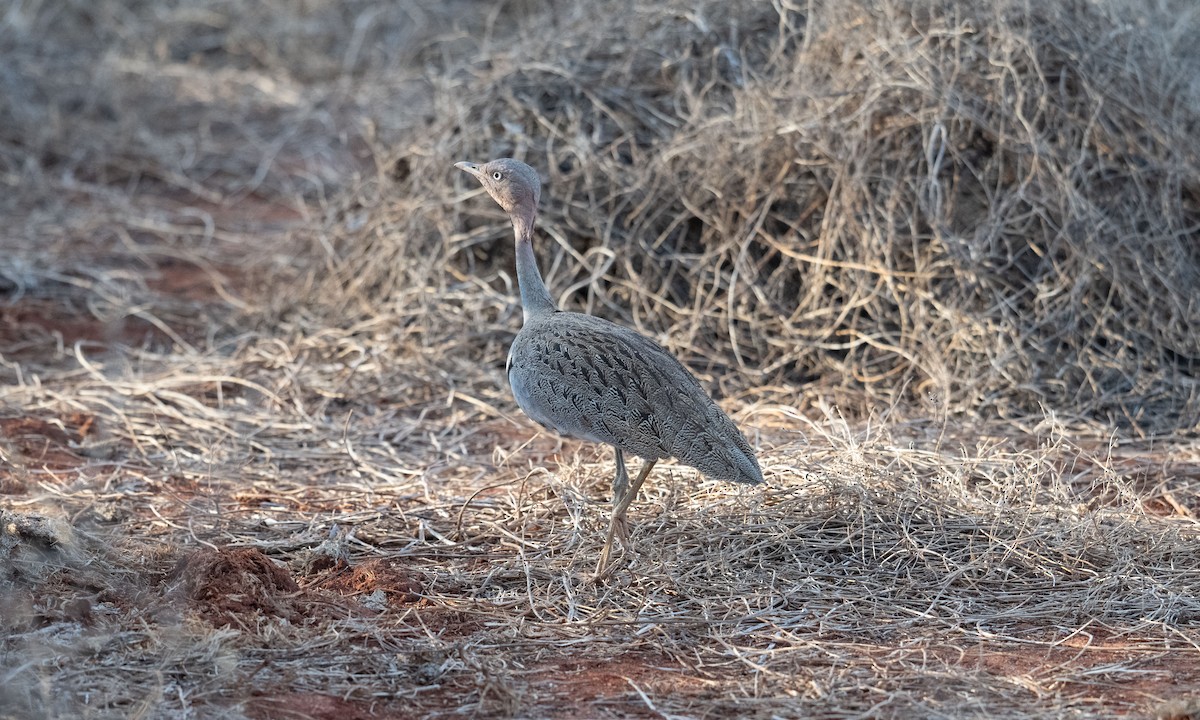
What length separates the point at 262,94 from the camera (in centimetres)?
1206

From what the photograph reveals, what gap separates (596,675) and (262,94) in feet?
30.9

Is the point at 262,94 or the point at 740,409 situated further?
the point at 262,94

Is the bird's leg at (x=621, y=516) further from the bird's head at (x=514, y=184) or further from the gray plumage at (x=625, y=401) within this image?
the bird's head at (x=514, y=184)

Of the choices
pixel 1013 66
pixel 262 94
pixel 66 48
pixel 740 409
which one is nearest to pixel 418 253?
pixel 740 409

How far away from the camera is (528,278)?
184 inches

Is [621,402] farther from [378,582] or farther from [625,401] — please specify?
[378,582]

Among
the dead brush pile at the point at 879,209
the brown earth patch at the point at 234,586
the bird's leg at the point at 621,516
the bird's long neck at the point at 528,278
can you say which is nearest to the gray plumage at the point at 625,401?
the bird's leg at the point at 621,516

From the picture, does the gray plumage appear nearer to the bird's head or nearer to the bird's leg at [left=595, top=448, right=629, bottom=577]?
the bird's leg at [left=595, top=448, right=629, bottom=577]

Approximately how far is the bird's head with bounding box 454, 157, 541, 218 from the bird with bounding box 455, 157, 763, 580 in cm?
45

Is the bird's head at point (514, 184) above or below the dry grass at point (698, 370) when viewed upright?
above

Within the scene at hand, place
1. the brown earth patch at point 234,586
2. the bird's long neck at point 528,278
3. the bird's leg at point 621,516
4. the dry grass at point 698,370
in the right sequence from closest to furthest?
1. the dry grass at point 698,370
2. the brown earth patch at point 234,586
3. the bird's leg at point 621,516
4. the bird's long neck at point 528,278

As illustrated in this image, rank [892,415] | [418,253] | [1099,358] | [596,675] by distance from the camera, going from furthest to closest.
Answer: [418,253], [1099,358], [892,415], [596,675]

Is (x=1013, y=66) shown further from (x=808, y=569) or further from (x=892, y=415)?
(x=808, y=569)

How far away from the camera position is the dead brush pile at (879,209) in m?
6.18
